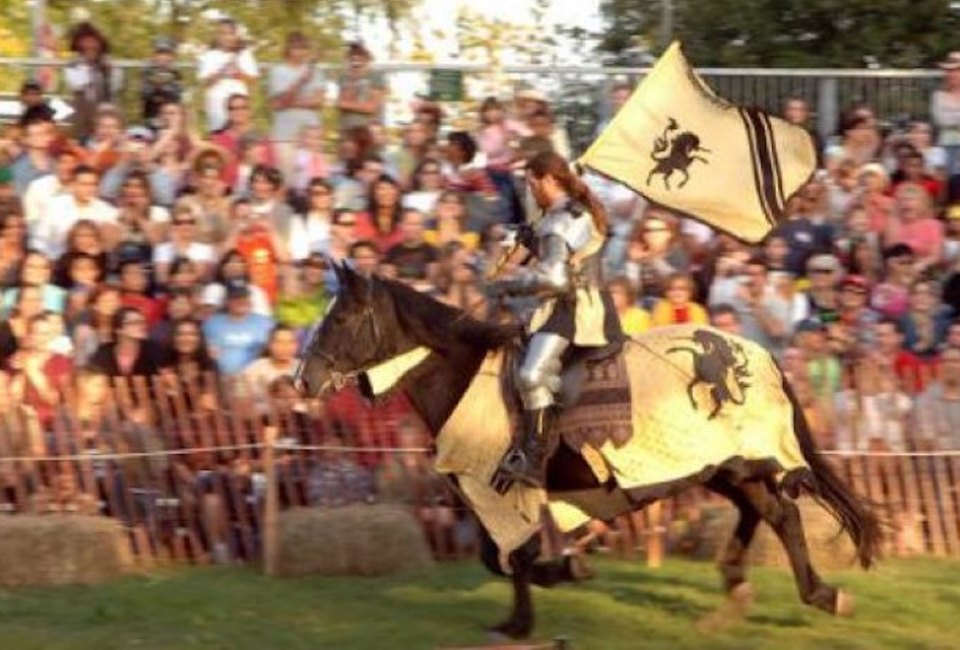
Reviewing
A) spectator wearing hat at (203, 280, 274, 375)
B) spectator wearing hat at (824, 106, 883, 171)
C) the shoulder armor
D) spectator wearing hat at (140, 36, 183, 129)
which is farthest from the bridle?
spectator wearing hat at (824, 106, 883, 171)

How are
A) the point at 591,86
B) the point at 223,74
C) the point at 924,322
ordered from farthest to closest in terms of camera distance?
1. the point at 591,86
2. the point at 223,74
3. the point at 924,322

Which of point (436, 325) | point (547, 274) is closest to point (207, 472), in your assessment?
point (436, 325)

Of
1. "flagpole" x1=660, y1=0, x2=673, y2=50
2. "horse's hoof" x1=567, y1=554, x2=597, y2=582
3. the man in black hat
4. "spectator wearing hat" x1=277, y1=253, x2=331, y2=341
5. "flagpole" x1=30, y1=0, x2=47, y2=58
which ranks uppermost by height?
"flagpole" x1=660, y1=0, x2=673, y2=50

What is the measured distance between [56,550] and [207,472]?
1.19 meters

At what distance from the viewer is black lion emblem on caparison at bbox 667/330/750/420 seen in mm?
11039

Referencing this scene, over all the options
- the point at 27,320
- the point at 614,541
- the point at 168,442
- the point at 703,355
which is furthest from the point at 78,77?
the point at 703,355

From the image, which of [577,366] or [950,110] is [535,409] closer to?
[577,366]

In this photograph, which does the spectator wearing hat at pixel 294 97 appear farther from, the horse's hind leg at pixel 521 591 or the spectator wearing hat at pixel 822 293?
the horse's hind leg at pixel 521 591

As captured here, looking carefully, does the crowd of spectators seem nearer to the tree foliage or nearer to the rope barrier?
the rope barrier

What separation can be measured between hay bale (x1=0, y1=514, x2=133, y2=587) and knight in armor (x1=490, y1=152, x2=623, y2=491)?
264cm

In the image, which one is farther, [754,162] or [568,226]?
[754,162]

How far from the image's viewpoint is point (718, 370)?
36.3 ft

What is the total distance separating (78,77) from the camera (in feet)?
55.1

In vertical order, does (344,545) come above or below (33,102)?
below
